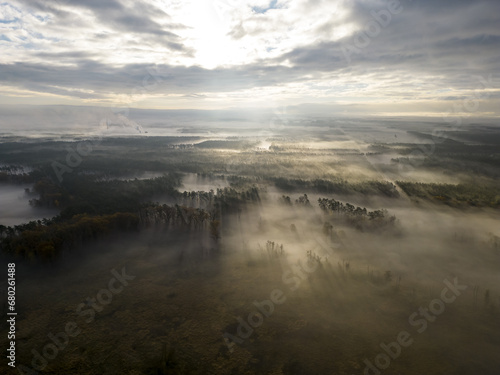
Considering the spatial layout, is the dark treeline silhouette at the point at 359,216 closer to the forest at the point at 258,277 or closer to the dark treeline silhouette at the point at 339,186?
the forest at the point at 258,277

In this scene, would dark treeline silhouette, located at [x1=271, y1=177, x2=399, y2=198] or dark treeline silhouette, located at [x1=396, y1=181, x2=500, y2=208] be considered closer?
dark treeline silhouette, located at [x1=396, y1=181, x2=500, y2=208]

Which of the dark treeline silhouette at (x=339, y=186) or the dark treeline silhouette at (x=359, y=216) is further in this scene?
the dark treeline silhouette at (x=339, y=186)

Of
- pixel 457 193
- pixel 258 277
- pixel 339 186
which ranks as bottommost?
pixel 258 277

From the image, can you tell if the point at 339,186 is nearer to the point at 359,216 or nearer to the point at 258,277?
the point at 359,216

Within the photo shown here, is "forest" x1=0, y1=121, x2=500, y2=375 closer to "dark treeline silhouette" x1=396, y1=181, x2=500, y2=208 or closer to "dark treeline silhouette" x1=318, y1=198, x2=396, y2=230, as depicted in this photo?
"dark treeline silhouette" x1=318, y1=198, x2=396, y2=230

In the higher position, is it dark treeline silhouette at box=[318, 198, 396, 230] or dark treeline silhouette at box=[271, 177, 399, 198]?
dark treeline silhouette at box=[271, 177, 399, 198]

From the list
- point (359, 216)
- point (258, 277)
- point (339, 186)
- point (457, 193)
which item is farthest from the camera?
point (339, 186)

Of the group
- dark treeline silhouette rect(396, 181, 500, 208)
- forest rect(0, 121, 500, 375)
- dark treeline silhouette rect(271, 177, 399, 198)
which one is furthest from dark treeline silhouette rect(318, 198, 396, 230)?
dark treeline silhouette rect(396, 181, 500, 208)

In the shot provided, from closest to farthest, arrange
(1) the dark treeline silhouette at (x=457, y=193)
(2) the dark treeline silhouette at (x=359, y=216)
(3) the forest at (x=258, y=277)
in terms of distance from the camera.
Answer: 1. (3) the forest at (x=258, y=277)
2. (2) the dark treeline silhouette at (x=359, y=216)
3. (1) the dark treeline silhouette at (x=457, y=193)

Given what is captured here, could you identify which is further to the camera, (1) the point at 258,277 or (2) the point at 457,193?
(2) the point at 457,193

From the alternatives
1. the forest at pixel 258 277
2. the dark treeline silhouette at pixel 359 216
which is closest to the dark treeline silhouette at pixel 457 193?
the forest at pixel 258 277

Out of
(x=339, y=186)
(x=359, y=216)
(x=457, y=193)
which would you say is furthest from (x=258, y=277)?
(x=457, y=193)

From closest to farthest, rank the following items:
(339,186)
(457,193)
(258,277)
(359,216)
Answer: (258,277), (359,216), (457,193), (339,186)

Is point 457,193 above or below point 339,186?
below
